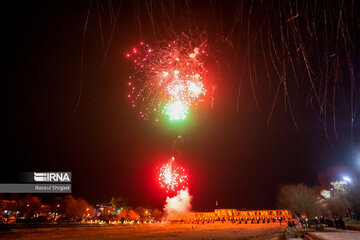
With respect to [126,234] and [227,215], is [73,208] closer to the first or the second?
[227,215]

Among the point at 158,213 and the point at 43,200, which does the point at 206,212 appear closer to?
the point at 158,213

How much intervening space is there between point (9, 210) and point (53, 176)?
41.2m

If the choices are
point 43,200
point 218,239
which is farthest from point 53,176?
point 43,200

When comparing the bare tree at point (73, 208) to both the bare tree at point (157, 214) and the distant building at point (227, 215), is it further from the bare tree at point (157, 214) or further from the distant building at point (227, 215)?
the bare tree at point (157, 214)

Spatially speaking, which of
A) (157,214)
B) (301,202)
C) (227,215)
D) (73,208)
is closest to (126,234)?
(301,202)

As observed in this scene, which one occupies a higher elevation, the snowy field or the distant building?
the snowy field

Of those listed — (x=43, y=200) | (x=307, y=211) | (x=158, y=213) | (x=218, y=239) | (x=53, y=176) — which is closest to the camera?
(x=218, y=239)

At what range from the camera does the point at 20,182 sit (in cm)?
4875

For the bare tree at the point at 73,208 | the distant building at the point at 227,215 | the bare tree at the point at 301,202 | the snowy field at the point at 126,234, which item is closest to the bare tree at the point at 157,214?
the distant building at the point at 227,215

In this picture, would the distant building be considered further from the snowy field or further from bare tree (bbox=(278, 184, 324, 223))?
the snowy field

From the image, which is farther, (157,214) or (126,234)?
(157,214)

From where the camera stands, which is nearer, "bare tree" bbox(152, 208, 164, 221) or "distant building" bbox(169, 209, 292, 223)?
"distant building" bbox(169, 209, 292, 223)

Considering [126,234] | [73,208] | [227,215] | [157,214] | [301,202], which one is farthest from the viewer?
[157,214]

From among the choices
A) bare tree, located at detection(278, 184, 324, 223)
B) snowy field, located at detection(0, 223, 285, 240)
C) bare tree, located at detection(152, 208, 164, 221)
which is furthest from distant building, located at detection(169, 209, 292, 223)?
snowy field, located at detection(0, 223, 285, 240)
